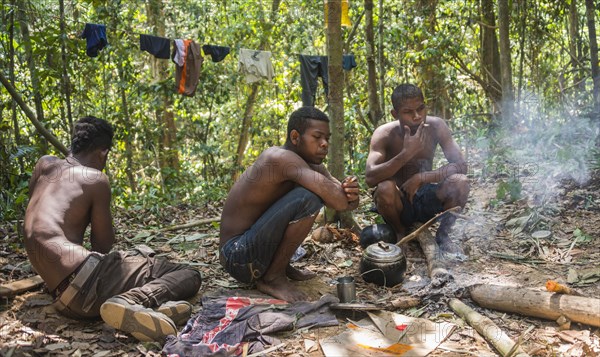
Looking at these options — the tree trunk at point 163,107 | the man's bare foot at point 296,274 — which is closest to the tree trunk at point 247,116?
the tree trunk at point 163,107

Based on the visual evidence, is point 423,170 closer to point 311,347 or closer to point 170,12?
point 311,347

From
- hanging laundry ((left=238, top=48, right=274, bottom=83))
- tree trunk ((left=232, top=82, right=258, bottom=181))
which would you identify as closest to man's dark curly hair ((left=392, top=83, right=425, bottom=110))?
hanging laundry ((left=238, top=48, right=274, bottom=83))

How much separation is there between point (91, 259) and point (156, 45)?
5149 mm

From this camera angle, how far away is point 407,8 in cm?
1069

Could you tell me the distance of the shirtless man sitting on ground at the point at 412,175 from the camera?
4.64 m

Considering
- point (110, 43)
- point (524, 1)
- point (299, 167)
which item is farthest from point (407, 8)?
point (299, 167)

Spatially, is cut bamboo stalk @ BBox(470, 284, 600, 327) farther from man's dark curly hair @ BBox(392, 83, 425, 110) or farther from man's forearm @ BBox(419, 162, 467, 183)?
man's dark curly hair @ BBox(392, 83, 425, 110)

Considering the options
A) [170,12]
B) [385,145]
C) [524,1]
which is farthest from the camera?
[170,12]

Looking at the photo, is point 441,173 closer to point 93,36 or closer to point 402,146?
point 402,146

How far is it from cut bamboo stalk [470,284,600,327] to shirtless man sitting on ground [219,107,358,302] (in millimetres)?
1123

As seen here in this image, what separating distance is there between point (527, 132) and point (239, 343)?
7.01 m

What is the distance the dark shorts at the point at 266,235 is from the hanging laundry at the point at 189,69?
16.6 feet

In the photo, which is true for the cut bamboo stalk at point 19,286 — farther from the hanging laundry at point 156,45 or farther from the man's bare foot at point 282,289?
the hanging laundry at point 156,45

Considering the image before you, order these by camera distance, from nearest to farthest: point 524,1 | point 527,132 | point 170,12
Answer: point 527,132, point 524,1, point 170,12
